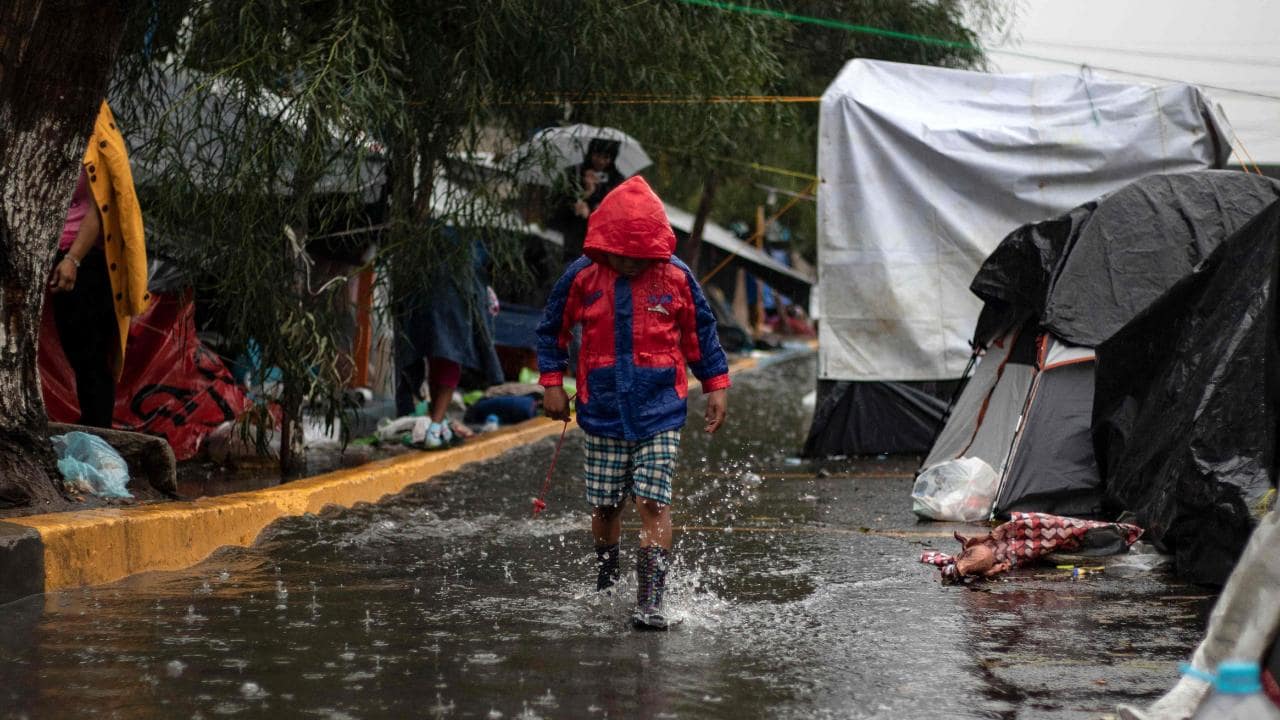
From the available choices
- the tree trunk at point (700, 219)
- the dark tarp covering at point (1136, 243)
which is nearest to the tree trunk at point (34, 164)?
the dark tarp covering at point (1136, 243)

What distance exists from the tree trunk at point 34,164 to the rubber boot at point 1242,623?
176 inches

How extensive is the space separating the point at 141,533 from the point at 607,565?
6.18 feet

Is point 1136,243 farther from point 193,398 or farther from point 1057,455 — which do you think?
point 193,398

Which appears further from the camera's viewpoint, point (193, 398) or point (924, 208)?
point (924, 208)

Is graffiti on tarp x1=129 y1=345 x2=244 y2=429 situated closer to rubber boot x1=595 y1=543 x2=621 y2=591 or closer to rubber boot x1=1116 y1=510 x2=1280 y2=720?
rubber boot x1=595 y1=543 x2=621 y2=591

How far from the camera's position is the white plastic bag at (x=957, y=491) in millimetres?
8401

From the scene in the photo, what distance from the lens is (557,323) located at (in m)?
5.95

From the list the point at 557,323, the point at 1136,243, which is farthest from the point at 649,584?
the point at 1136,243

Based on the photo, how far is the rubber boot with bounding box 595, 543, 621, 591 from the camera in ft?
19.4

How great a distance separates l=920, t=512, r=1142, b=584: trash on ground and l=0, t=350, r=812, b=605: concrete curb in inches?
122

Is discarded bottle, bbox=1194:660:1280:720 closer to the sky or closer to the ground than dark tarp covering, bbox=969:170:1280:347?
closer to the ground

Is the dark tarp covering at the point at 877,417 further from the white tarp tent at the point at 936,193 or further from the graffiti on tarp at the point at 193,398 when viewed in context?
the graffiti on tarp at the point at 193,398

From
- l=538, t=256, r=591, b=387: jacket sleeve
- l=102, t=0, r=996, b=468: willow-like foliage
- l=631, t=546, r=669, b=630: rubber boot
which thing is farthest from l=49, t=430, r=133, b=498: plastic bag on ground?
l=631, t=546, r=669, b=630: rubber boot

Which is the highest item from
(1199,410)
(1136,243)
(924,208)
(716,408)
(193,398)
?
(924,208)
